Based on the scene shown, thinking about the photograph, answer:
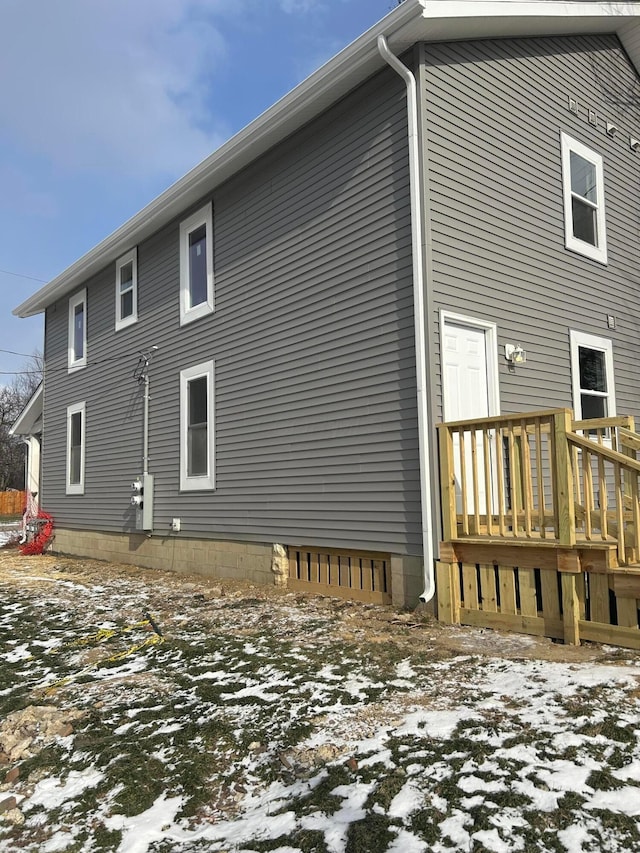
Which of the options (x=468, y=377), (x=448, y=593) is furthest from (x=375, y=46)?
(x=448, y=593)

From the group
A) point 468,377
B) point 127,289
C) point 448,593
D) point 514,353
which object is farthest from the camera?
point 127,289

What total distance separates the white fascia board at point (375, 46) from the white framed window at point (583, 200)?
56.9 inches

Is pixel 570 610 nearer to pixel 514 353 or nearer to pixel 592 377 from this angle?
pixel 514 353

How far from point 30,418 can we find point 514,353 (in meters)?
14.3

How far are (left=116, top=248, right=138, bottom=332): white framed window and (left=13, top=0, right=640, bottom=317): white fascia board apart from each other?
0.80m

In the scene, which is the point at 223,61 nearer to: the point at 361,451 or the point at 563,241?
the point at 563,241

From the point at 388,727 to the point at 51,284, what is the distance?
12.5 meters

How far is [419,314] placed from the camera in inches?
237

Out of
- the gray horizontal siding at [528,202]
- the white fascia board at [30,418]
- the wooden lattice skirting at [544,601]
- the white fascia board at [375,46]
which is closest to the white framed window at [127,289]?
the white fascia board at [375,46]

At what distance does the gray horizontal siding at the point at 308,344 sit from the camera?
21.0ft

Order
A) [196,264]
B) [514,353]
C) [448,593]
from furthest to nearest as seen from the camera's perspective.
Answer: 1. [196,264]
2. [514,353]
3. [448,593]

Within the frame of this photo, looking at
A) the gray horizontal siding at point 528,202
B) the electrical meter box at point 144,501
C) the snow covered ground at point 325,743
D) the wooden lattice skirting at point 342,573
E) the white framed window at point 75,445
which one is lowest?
the snow covered ground at point 325,743

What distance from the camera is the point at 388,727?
11.1 feet

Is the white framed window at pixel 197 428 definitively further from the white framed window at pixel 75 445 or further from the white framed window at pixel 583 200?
the white framed window at pixel 583 200
